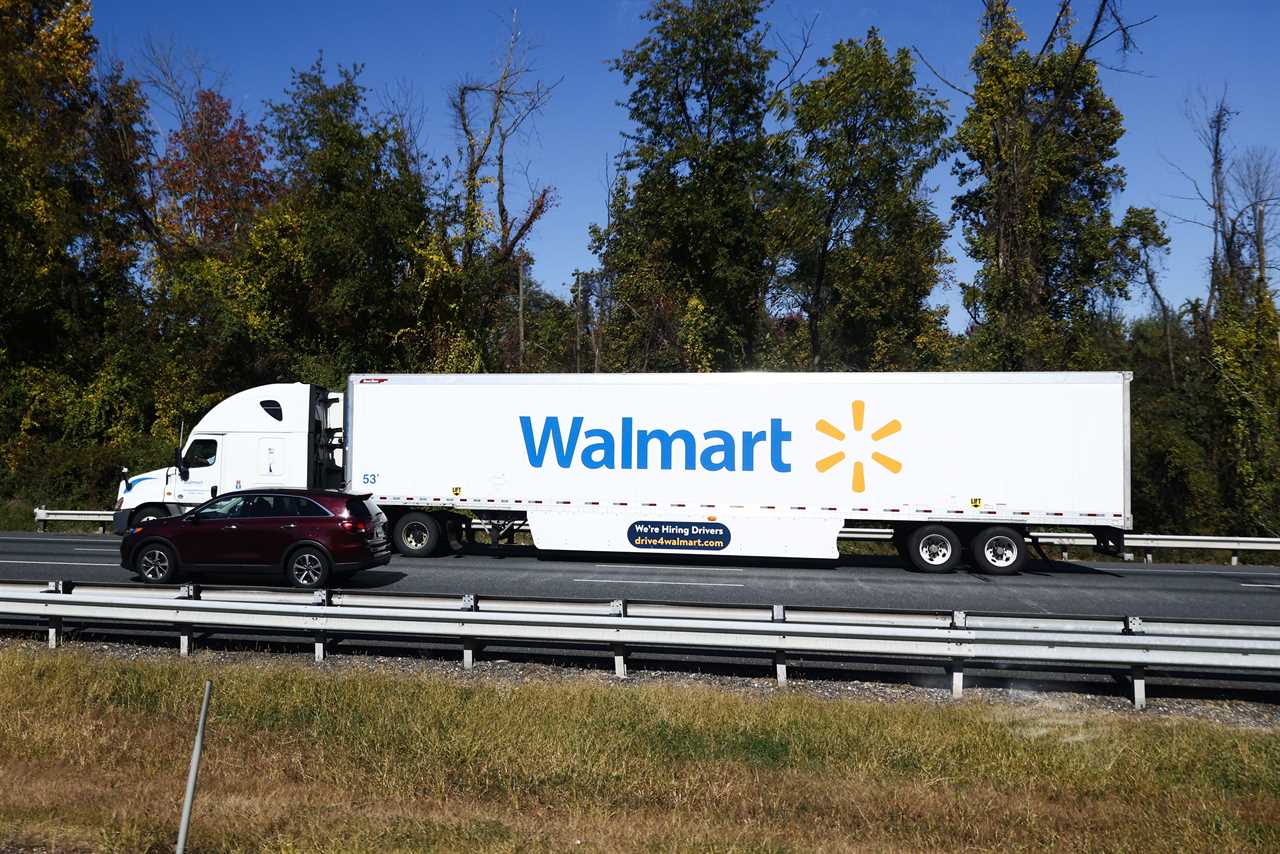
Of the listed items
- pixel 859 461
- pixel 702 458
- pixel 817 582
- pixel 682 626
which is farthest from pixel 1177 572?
pixel 682 626

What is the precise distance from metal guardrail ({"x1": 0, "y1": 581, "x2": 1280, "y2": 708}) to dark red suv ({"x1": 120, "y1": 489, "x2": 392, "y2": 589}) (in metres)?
2.86

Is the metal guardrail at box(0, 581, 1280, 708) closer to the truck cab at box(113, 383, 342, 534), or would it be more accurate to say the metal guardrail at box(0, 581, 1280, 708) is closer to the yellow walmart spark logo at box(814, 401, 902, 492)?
the yellow walmart spark logo at box(814, 401, 902, 492)

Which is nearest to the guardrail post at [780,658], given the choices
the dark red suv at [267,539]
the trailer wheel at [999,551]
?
the dark red suv at [267,539]

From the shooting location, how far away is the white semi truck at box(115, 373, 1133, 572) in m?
17.7

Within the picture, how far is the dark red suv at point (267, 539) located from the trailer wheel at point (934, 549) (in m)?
10.0

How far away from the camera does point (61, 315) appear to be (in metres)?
36.7

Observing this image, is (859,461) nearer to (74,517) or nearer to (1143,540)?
(1143,540)

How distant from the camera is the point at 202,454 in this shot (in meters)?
20.8

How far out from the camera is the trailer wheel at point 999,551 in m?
18.1

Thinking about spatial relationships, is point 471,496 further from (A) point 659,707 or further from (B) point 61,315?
(B) point 61,315

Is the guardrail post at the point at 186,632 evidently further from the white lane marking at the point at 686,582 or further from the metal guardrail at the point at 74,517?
the metal guardrail at the point at 74,517

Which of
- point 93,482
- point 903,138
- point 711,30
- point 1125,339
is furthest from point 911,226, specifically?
point 93,482

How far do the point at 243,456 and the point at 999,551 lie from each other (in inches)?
624

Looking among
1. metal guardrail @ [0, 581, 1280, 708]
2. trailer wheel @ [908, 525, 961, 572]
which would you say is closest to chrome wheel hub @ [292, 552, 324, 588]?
metal guardrail @ [0, 581, 1280, 708]
